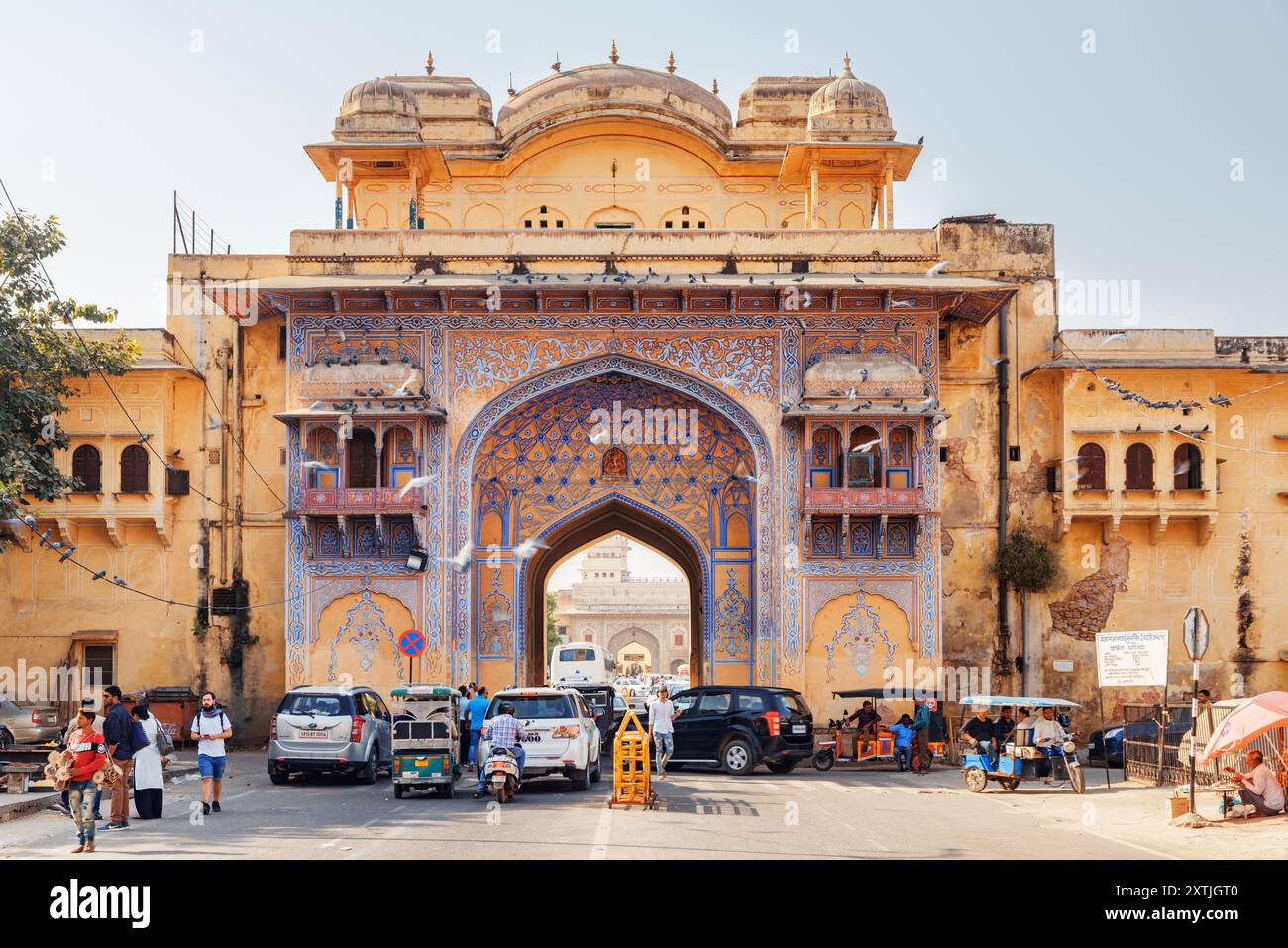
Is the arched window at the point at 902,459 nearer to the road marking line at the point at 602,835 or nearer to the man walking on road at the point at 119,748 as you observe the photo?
the road marking line at the point at 602,835

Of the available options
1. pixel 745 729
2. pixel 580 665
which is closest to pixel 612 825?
pixel 745 729

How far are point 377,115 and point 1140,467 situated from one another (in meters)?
15.2

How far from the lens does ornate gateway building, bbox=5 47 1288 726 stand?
1045 inches

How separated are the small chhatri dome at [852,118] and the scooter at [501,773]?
1575 cm

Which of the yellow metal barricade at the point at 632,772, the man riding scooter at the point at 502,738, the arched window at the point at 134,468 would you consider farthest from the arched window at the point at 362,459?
the yellow metal barricade at the point at 632,772

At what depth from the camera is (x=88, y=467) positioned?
90.8 feet

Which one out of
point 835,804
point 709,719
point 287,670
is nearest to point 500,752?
point 835,804

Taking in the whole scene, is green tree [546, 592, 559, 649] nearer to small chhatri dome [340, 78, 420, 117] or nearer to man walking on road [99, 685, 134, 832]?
small chhatri dome [340, 78, 420, 117]

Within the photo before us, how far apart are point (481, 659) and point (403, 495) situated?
331cm

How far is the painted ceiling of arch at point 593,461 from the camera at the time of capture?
27984 mm

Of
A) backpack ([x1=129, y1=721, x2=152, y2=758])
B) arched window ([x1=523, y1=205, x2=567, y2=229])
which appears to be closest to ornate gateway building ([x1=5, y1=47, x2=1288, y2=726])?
A: arched window ([x1=523, y1=205, x2=567, y2=229])

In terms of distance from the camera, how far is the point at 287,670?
26469 mm

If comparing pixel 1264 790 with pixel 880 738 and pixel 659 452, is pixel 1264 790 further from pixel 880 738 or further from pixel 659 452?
pixel 659 452

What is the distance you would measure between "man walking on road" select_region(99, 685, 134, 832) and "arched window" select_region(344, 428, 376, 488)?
11.0 meters
